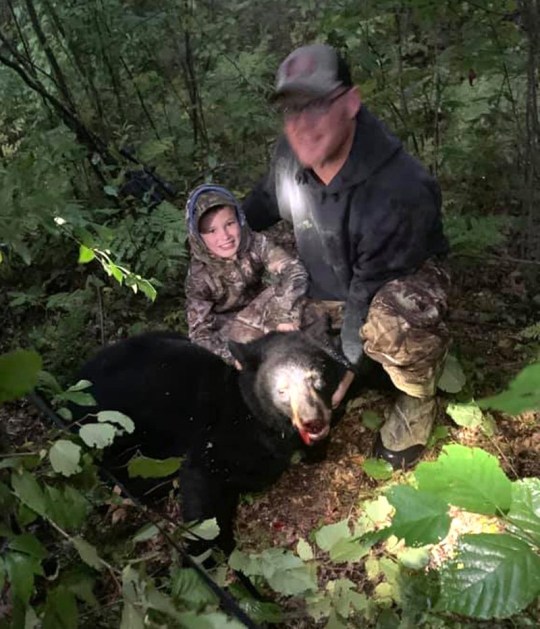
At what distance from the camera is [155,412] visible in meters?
3.21

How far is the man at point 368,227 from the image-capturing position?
2.79 meters

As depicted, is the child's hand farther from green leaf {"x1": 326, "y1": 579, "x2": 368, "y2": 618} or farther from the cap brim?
green leaf {"x1": 326, "y1": 579, "x2": 368, "y2": 618}

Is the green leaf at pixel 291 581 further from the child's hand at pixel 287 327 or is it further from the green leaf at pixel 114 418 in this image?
the child's hand at pixel 287 327

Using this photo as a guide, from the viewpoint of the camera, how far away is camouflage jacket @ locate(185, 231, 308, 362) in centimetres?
350

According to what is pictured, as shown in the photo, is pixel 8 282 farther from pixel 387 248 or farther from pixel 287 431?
pixel 387 248

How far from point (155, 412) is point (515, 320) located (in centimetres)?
255

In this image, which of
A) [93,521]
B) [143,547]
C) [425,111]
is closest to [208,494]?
[143,547]

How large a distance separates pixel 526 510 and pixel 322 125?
2.08 metres

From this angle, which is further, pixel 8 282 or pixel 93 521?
pixel 8 282

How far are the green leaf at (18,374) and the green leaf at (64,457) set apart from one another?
21 centimetres

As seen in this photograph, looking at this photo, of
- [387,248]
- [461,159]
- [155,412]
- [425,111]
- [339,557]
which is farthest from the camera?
[425,111]

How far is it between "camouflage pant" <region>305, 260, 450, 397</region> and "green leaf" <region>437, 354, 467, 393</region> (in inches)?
14.2

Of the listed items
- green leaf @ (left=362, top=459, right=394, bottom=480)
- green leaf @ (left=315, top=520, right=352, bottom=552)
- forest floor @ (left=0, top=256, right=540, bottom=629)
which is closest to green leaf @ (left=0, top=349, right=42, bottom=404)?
green leaf @ (left=315, top=520, right=352, bottom=552)

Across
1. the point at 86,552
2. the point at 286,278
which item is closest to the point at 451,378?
the point at 286,278
